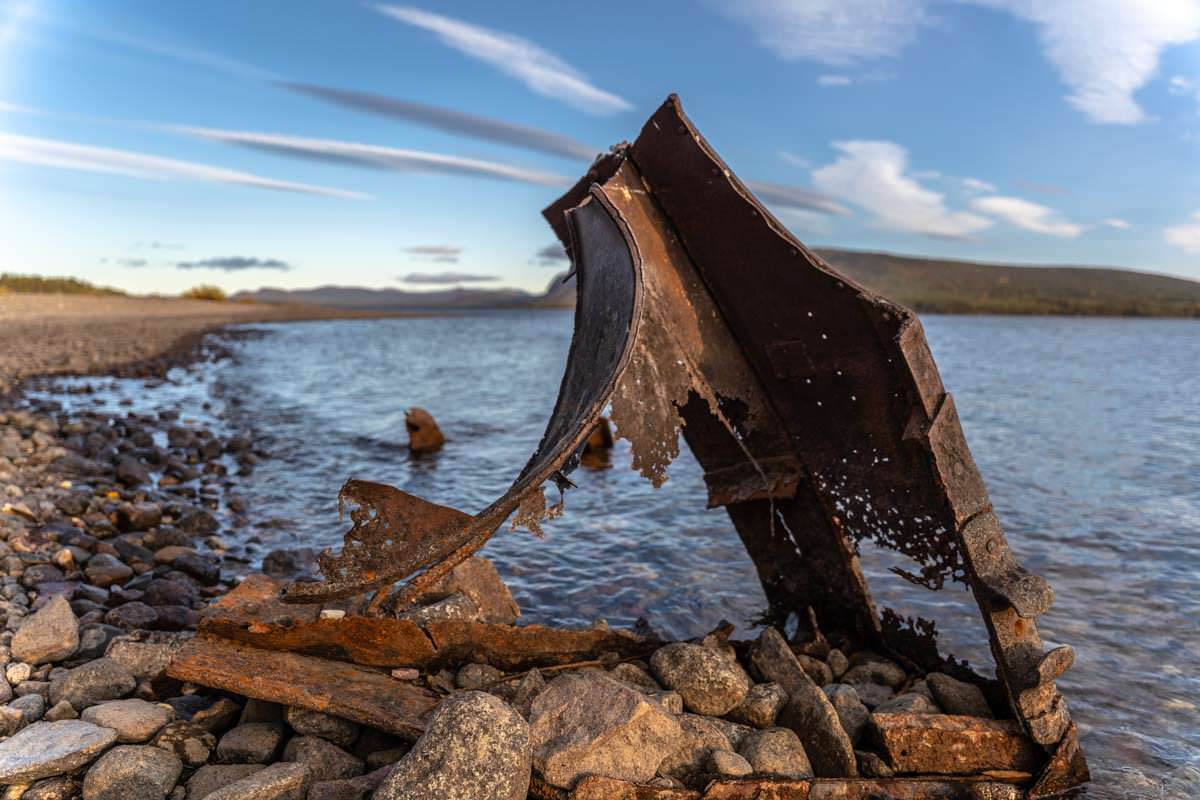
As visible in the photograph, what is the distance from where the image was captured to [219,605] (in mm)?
4367

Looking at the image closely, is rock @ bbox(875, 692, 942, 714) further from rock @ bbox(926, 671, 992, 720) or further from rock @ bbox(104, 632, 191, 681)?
rock @ bbox(104, 632, 191, 681)

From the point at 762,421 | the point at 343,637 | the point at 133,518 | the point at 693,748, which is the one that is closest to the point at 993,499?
the point at 762,421

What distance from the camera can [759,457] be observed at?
15.7 ft

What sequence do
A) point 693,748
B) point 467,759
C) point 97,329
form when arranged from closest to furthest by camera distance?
point 467,759
point 693,748
point 97,329

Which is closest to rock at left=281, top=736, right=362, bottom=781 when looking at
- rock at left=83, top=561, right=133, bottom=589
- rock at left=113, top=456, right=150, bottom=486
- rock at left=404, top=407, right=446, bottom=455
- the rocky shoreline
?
the rocky shoreline

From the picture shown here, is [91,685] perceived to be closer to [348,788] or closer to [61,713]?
[61,713]

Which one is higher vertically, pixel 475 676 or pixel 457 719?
pixel 457 719

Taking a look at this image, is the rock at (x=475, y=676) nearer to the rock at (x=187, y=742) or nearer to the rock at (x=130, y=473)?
the rock at (x=187, y=742)

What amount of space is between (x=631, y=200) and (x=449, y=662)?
272cm

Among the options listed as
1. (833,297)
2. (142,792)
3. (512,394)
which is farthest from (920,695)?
Answer: (512,394)

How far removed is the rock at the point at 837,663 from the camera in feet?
15.0

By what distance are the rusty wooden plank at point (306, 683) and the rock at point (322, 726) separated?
2.2 inches

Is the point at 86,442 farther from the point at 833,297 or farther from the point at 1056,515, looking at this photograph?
the point at 1056,515

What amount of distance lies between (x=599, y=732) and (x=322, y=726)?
1296mm
